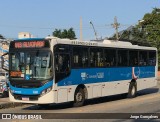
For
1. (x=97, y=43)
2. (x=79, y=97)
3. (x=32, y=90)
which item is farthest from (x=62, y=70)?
(x=97, y=43)

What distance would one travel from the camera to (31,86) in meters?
17.0

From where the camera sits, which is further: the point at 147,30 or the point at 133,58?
the point at 147,30

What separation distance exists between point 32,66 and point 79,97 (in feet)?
9.06

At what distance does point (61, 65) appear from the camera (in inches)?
690

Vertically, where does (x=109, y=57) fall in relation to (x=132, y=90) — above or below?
above

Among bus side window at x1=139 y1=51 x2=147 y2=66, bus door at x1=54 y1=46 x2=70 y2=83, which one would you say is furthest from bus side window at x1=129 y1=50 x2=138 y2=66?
bus door at x1=54 y1=46 x2=70 y2=83

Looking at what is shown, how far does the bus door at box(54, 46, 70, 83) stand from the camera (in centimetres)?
1719

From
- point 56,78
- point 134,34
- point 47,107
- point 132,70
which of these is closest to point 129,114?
point 56,78

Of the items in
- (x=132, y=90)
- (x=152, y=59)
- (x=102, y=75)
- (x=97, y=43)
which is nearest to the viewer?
(x=97, y=43)

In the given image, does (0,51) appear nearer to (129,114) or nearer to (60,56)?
(60,56)

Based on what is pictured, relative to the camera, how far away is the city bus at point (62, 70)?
1692 centimetres

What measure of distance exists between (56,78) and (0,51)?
794 centimetres

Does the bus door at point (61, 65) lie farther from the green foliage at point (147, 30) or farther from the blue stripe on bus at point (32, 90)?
the green foliage at point (147, 30)

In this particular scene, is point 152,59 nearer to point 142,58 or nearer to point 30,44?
point 142,58
